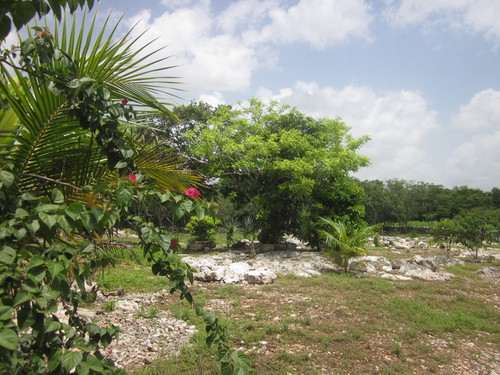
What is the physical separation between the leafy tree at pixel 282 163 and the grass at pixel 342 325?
19.4 ft

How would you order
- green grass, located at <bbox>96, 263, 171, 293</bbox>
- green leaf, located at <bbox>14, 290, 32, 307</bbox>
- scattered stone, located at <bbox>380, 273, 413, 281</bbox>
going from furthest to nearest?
scattered stone, located at <bbox>380, 273, 413, 281</bbox>
green grass, located at <bbox>96, 263, 171, 293</bbox>
green leaf, located at <bbox>14, 290, 32, 307</bbox>

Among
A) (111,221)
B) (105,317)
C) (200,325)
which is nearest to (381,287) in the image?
(200,325)

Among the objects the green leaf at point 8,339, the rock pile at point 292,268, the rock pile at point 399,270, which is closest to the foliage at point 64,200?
the green leaf at point 8,339

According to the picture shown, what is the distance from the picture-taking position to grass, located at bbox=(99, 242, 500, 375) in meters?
3.34

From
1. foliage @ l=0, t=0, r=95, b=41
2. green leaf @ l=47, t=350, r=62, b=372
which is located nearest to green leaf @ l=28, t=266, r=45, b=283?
green leaf @ l=47, t=350, r=62, b=372

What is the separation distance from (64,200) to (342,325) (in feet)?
12.6

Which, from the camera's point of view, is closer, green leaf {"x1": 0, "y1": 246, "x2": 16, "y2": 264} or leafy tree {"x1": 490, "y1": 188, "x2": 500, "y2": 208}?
green leaf {"x1": 0, "y1": 246, "x2": 16, "y2": 264}

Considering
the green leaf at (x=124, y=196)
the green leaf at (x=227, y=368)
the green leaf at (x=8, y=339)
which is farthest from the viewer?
the green leaf at (x=227, y=368)

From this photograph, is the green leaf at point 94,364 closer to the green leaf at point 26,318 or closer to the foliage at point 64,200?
the foliage at point 64,200

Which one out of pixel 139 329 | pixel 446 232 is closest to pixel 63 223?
pixel 139 329

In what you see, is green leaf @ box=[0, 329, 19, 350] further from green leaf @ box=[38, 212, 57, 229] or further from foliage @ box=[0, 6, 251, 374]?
green leaf @ box=[38, 212, 57, 229]

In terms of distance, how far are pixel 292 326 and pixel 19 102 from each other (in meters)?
3.73

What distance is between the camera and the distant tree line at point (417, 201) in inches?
1342

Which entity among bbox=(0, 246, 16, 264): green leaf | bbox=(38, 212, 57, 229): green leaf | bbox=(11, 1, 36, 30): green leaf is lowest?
bbox=(0, 246, 16, 264): green leaf
